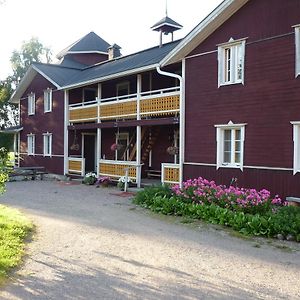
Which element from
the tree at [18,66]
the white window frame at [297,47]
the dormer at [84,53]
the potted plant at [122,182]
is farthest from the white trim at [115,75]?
the tree at [18,66]

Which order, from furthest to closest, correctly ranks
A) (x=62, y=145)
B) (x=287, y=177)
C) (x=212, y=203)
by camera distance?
1. (x=62, y=145)
2. (x=287, y=177)
3. (x=212, y=203)

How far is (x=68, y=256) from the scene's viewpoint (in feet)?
24.3

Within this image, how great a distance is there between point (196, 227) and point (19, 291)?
5.48 meters

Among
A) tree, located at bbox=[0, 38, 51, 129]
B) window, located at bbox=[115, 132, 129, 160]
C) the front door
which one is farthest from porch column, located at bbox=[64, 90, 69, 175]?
tree, located at bbox=[0, 38, 51, 129]

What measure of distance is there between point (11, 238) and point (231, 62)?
952cm

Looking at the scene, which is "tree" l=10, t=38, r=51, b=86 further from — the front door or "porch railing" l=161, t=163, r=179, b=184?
"porch railing" l=161, t=163, r=179, b=184

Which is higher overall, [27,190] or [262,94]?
[262,94]

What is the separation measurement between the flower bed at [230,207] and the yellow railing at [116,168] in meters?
4.65

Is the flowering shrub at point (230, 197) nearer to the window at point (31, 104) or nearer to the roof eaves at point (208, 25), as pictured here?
the roof eaves at point (208, 25)

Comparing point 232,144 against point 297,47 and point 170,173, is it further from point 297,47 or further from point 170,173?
point 297,47

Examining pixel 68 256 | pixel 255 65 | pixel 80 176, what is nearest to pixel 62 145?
pixel 80 176

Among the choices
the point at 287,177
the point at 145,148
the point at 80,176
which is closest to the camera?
the point at 287,177

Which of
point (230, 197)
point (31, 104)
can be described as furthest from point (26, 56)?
point (230, 197)

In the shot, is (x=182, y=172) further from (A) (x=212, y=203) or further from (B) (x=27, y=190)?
(B) (x=27, y=190)
